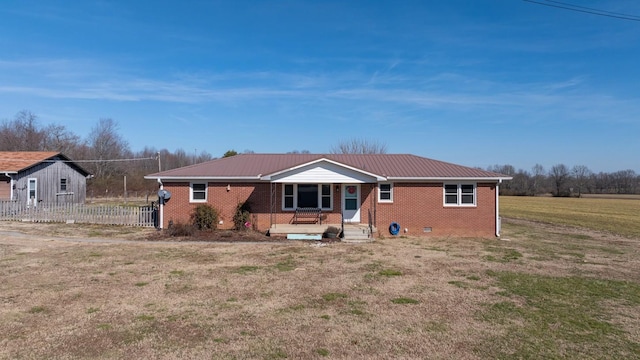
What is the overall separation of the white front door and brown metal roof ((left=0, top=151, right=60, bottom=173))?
24.3m

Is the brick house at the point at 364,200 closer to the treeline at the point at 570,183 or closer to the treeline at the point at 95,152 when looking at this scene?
the treeline at the point at 95,152

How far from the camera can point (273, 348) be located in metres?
5.89

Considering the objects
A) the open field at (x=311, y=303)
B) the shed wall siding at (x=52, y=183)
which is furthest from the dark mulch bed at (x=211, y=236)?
the shed wall siding at (x=52, y=183)

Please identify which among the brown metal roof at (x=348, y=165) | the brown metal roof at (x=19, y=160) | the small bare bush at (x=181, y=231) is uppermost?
the brown metal roof at (x=19, y=160)

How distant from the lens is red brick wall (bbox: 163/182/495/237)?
19312 mm

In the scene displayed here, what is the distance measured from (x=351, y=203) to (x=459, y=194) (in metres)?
5.82

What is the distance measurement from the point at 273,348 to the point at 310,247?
9.56 m

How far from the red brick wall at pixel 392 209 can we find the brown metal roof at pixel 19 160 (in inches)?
647

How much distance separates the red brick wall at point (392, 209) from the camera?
19.3 m

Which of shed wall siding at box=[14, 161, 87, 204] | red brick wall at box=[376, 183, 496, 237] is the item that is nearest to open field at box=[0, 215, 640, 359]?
red brick wall at box=[376, 183, 496, 237]

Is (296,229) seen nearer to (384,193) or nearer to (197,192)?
(384,193)

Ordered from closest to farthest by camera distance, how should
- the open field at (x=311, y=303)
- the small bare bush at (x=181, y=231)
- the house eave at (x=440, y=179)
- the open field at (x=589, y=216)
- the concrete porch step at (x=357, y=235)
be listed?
1. the open field at (x=311, y=303)
2. the concrete porch step at (x=357, y=235)
3. the small bare bush at (x=181, y=231)
4. the house eave at (x=440, y=179)
5. the open field at (x=589, y=216)

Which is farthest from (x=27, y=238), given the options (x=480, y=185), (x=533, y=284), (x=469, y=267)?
(x=480, y=185)

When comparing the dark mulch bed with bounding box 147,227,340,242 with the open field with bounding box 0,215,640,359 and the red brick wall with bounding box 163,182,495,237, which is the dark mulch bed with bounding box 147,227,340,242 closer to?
→ the red brick wall with bounding box 163,182,495,237
